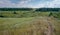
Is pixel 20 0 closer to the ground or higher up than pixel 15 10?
higher up

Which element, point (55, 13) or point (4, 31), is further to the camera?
point (55, 13)

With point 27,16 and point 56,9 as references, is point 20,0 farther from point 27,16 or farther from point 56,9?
point 56,9

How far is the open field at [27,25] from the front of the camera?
1523mm

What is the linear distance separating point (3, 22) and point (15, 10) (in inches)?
10.0

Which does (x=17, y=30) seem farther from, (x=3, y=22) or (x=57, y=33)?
(x=57, y=33)

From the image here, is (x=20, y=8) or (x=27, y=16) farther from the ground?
(x=20, y=8)

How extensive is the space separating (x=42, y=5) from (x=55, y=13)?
0.24 meters

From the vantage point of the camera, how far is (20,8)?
160cm

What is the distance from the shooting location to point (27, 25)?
61.1 inches

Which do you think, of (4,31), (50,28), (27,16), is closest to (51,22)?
(50,28)

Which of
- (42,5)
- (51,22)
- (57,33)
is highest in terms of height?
(42,5)

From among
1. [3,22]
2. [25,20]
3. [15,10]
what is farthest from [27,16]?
[3,22]

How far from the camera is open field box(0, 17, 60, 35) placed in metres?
1.52

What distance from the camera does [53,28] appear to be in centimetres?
157
